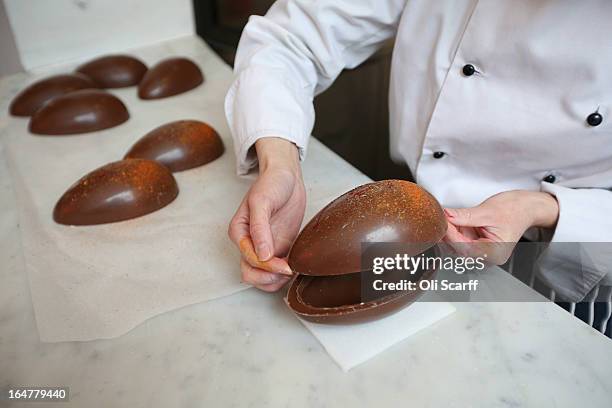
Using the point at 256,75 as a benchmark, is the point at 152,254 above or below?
Answer: below

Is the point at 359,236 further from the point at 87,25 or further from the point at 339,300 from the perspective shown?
the point at 87,25

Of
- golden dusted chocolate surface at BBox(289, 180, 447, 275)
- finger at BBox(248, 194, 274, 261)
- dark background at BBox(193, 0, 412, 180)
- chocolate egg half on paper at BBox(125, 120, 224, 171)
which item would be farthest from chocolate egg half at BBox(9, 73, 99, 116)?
golden dusted chocolate surface at BBox(289, 180, 447, 275)

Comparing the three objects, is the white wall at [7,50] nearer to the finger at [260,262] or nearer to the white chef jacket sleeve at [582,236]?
the finger at [260,262]

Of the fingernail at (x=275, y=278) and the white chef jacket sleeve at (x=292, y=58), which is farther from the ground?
the white chef jacket sleeve at (x=292, y=58)

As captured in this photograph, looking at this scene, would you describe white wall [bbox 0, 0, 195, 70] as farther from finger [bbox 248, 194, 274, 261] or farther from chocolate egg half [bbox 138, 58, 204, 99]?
finger [bbox 248, 194, 274, 261]

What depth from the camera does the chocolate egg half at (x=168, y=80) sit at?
1051 mm

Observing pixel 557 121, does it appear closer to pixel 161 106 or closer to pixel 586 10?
pixel 586 10

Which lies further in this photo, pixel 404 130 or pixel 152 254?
pixel 404 130

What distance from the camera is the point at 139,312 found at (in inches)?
21.9

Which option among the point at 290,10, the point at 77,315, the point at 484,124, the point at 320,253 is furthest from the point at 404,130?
the point at 77,315

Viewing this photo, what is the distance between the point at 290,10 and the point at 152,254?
0.40 metres

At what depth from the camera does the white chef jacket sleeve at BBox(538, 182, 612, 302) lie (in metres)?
0.60

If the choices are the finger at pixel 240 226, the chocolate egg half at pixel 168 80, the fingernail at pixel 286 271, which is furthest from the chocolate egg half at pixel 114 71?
the fingernail at pixel 286 271

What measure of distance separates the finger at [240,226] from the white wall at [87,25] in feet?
2.88
